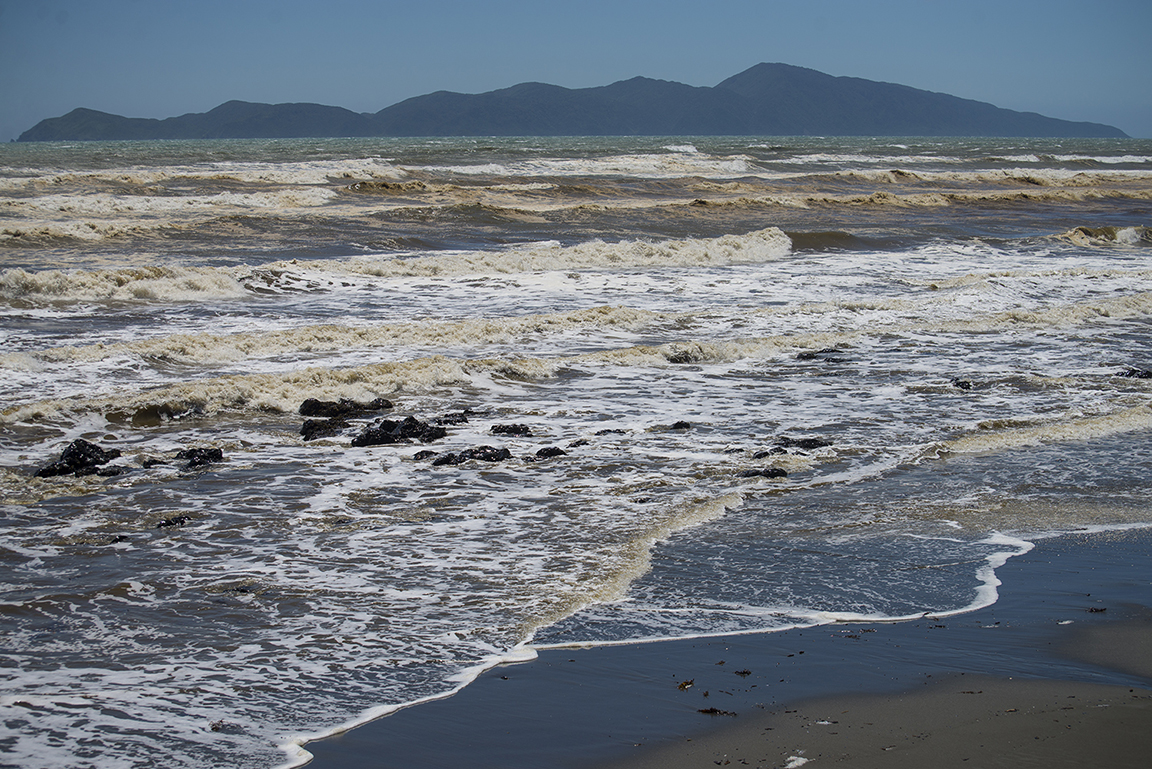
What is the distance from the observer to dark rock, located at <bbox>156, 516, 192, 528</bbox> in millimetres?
5715

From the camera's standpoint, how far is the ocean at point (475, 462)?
412cm

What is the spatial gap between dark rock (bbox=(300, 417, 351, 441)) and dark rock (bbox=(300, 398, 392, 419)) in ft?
0.89

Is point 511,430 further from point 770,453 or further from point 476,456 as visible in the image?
point 770,453

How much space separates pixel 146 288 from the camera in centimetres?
1456

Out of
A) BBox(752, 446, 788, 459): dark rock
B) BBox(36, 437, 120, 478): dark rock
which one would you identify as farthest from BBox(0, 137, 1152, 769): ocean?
BBox(752, 446, 788, 459): dark rock

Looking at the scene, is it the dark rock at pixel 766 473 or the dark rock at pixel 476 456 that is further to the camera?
the dark rock at pixel 476 456

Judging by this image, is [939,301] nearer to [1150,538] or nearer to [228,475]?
[1150,538]

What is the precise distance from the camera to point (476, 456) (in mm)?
7297

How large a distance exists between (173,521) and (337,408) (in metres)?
3.01

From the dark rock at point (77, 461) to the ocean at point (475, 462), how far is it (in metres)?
0.02

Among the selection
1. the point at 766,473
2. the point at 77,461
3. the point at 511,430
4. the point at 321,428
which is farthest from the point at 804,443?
the point at 77,461

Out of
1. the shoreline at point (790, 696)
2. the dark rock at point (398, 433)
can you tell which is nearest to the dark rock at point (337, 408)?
the dark rock at point (398, 433)

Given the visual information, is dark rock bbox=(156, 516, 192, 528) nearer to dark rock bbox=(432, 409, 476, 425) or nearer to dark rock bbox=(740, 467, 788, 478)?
dark rock bbox=(432, 409, 476, 425)

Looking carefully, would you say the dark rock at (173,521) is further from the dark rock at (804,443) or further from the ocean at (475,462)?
the dark rock at (804,443)
